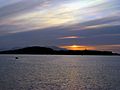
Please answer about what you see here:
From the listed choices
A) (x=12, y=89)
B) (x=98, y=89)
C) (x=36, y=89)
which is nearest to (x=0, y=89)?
(x=12, y=89)

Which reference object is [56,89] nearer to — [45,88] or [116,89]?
[45,88]

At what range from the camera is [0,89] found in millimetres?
48281

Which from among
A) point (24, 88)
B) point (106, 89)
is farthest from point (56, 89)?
point (106, 89)

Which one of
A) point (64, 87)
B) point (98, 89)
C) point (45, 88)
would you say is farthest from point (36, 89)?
point (98, 89)

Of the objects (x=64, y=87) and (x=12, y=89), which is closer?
(x=12, y=89)

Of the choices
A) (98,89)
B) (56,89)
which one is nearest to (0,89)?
(56,89)

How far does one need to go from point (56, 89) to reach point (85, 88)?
5283mm

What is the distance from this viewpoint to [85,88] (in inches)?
2026

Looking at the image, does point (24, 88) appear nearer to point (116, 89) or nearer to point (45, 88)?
point (45, 88)

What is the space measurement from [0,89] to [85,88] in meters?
14.2

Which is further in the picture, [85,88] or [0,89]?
[85,88]

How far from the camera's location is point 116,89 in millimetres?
49875

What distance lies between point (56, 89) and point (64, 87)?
9.50ft

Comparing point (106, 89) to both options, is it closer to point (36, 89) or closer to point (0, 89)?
point (36, 89)
